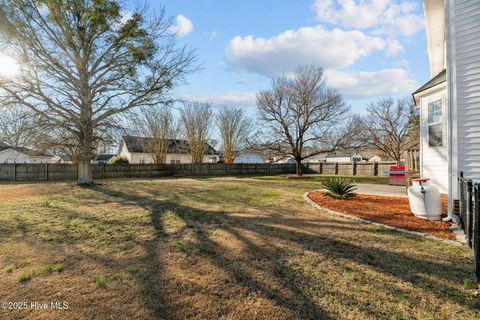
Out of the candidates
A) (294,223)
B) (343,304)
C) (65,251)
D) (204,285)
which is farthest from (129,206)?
(343,304)

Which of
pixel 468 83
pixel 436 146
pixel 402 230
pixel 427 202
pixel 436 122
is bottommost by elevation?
pixel 402 230

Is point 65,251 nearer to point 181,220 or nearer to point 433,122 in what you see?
point 181,220

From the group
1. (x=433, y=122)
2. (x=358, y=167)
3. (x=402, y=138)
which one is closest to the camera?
(x=433, y=122)

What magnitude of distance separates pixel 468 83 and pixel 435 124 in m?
3.70

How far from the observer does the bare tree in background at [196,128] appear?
27.4 metres

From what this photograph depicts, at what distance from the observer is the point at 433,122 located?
8.31 m

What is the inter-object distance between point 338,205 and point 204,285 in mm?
5062

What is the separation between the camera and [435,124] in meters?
8.18

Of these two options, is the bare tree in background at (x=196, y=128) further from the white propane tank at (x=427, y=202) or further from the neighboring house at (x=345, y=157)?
the neighboring house at (x=345, y=157)

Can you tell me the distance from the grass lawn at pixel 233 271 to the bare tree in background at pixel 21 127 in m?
8.14

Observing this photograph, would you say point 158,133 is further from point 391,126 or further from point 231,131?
point 391,126

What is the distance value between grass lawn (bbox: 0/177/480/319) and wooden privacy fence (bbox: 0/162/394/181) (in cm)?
1532

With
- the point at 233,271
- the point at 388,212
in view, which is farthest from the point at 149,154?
the point at 233,271

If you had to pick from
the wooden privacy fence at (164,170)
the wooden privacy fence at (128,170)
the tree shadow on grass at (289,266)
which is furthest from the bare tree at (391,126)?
the tree shadow on grass at (289,266)
